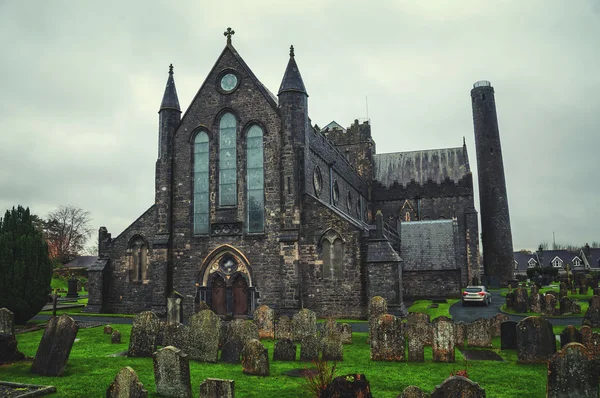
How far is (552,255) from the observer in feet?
283

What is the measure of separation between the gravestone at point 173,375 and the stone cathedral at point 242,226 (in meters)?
13.4

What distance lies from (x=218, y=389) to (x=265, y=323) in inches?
364

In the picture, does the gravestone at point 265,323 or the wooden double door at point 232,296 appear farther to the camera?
the wooden double door at point 232,296

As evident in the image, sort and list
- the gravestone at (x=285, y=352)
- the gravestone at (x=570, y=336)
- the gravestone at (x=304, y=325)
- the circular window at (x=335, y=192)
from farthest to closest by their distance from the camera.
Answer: the circular window at (x=335, y=192) < the gravestone at (x=304, y=325) < the gravestone at (x=285, y=352) < the gravestone at (x=570, y=336)

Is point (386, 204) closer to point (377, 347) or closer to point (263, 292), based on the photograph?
point (263, 292)

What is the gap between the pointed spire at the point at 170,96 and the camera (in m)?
26.3

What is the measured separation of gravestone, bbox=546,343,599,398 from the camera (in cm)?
819

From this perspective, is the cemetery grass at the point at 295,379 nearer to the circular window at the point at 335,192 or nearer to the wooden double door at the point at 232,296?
the wooden double door at the point at 232,296

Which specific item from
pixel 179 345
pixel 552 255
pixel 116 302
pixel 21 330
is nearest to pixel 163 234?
pixel 116 302

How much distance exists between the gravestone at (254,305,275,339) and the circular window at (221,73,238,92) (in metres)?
13.6

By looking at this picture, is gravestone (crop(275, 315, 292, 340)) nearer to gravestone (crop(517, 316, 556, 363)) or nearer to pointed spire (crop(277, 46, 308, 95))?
gravestone (crop(517, 316, 556, 363))

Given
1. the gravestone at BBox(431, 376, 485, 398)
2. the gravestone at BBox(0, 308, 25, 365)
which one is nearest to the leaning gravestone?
the gravestone at BBox(0, 308, 25, 365)

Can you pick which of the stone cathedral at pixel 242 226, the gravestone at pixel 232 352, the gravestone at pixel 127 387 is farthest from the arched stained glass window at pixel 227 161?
the gravestone at pixel 127 387

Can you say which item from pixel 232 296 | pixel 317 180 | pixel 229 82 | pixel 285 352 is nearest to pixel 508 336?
pixel 285 352
